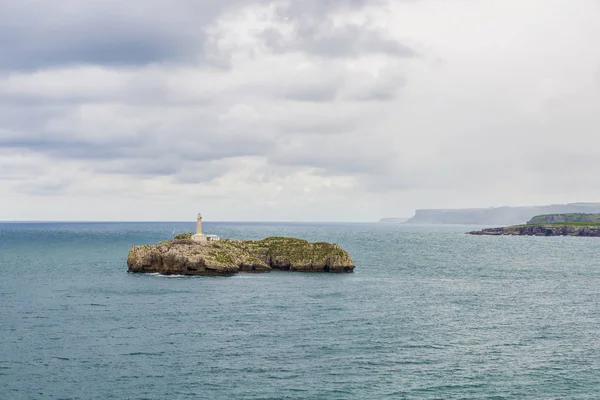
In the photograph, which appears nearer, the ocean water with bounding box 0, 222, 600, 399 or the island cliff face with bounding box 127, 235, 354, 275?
the ocean water with bounding box 0, 222, 600, 399

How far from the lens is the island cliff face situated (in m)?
114

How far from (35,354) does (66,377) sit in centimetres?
842

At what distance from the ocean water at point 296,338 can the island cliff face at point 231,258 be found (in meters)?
6.23

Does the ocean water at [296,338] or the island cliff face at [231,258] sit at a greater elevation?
the island cliff face at [231,258]

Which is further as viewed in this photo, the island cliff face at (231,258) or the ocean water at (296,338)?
the island cliff face at (231,258)

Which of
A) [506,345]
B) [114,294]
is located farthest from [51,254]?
[506,345]

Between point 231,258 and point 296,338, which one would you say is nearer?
point 296,338

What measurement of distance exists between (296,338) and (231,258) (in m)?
59.1

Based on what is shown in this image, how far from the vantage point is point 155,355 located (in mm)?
54344

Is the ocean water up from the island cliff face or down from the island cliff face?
down

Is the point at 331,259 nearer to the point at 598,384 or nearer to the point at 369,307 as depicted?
the point at 369,307

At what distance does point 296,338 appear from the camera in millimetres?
60781

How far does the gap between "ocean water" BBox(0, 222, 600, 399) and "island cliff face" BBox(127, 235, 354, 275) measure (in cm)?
623

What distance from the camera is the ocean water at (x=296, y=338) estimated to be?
4638cm
